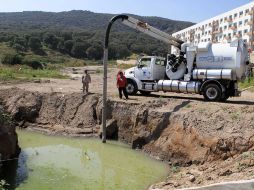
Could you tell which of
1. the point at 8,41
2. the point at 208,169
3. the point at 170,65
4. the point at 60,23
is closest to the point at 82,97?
the point at 170,65

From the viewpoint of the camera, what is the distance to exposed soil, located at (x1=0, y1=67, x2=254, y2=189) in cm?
1425

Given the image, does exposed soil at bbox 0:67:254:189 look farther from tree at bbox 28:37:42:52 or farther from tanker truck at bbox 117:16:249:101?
tree at bbox 28:37:42:52

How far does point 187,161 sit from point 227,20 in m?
75.8

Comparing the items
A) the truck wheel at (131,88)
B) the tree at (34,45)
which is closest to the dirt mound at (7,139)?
the truck wheel at (131,88)

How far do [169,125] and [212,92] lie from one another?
358cm

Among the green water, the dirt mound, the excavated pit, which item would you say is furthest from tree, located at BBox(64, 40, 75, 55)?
the dirt mound

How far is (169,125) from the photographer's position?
18047mm

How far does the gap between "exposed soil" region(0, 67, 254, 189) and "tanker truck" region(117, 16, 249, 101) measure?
973mm

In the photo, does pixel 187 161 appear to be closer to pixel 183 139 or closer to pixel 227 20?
pixel 183 139

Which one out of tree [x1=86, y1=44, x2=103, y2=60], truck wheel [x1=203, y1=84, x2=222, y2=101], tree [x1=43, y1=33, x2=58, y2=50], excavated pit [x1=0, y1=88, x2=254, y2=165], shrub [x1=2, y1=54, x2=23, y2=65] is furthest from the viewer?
tree [x1=43, y1=33, x2=58, y2=50]

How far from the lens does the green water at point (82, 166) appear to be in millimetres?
14141

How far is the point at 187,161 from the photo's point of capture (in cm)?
1633

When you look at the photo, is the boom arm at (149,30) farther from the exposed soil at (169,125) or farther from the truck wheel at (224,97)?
the truck wheel at (224,97)

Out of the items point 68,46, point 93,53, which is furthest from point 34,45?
point 93,53
